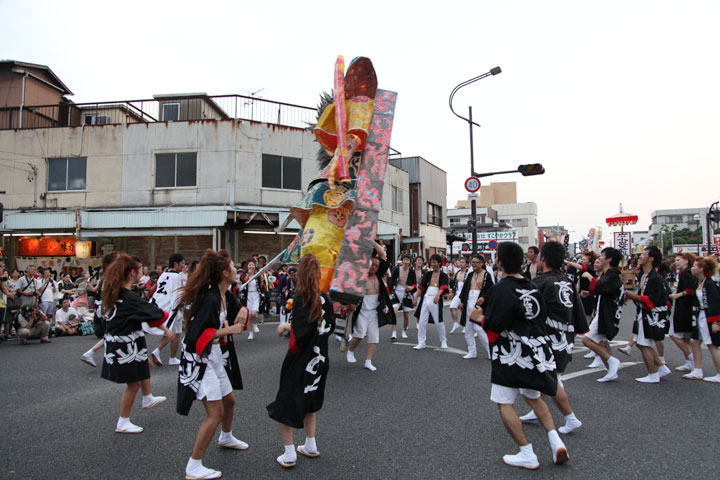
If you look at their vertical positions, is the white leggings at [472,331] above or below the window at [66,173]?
below

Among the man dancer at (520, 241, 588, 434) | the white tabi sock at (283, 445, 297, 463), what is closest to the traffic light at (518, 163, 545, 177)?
the man dancer at (520, 241, 588, 434)

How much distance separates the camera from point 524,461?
343cm

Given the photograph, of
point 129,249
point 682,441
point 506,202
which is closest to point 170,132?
point 129,249

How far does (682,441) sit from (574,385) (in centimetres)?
184

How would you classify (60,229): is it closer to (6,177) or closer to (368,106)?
(6,177)

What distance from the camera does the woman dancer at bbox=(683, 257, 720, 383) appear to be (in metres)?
5.86

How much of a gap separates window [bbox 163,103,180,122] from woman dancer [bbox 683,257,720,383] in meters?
18.3

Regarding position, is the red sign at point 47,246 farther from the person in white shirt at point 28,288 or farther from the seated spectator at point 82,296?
the person in white shirt at point 28,288

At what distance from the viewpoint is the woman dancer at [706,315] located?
5.86 metres

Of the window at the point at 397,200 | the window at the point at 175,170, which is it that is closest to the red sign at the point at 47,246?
the window at the point at 175,170

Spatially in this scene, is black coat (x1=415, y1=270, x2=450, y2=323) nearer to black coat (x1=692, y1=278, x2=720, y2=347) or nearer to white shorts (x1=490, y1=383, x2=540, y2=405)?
black coat (x1=692, y1=278, x2=720, y2=347)

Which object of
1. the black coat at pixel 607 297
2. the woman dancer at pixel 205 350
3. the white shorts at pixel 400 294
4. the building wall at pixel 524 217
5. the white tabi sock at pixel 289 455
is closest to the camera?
the woman dancer at pixel 205 350

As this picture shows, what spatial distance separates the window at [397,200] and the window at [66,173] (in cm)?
1403

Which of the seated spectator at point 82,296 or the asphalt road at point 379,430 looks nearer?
the asphalt road at point 379,430
